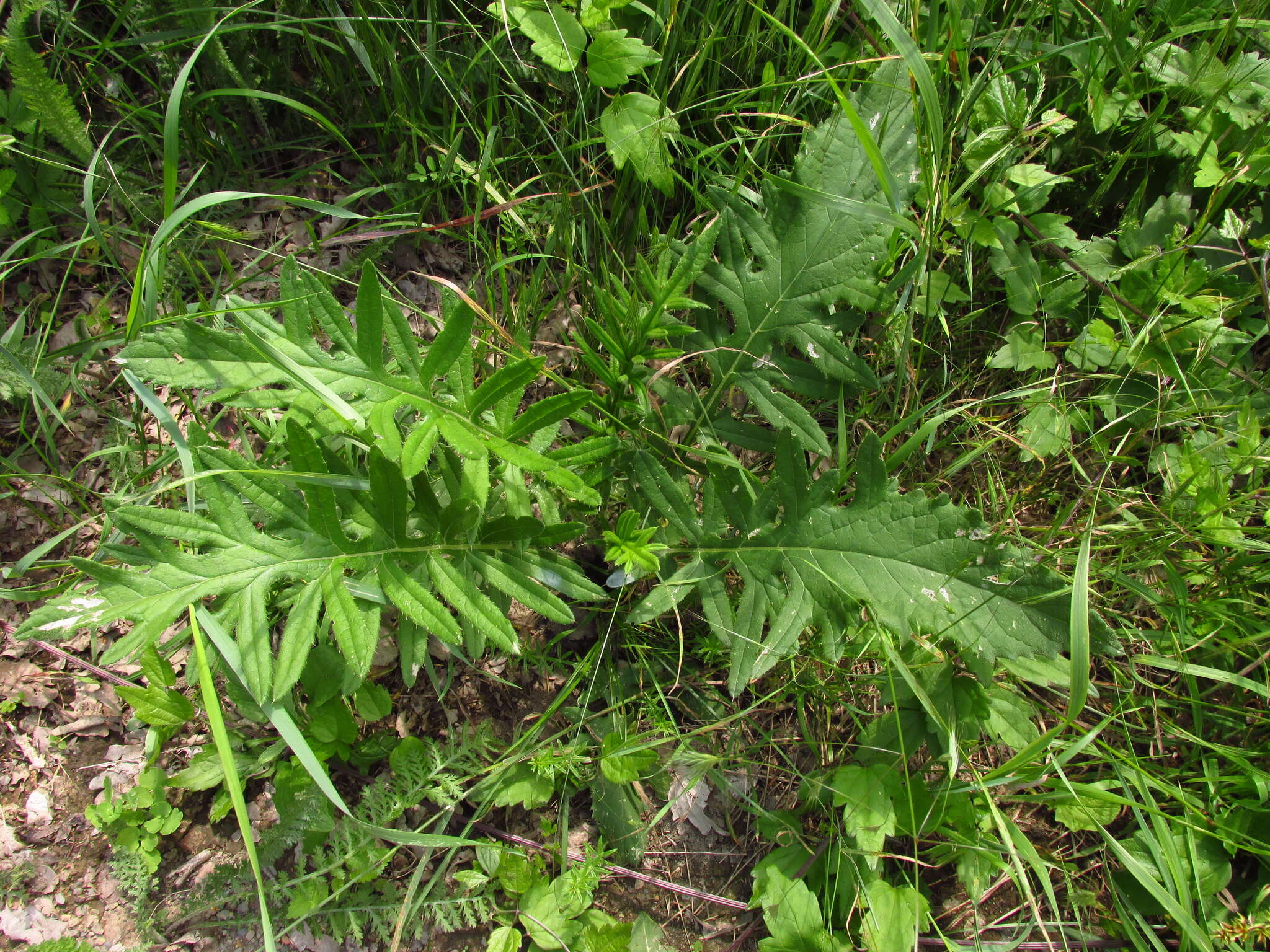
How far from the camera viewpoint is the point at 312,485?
5.89ft

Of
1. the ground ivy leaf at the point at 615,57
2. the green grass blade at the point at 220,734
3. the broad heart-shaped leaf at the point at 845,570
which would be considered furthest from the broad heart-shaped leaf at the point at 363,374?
the ground ivy leaf at the point at 615,57

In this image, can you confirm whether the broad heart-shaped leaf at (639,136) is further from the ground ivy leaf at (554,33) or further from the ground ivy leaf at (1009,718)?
the ground ivy leaf at (1009,718)

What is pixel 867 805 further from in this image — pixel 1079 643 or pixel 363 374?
pixel 363 374

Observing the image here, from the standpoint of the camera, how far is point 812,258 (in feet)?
7.27

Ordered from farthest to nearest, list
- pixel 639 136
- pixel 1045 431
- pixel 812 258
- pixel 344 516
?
pixel 1045 431 → pixel 639 136 → pixel 812 258 → pixel 344 516

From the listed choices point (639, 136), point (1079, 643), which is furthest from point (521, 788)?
point (639, 136)

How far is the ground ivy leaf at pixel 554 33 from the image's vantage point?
2328 millimetres

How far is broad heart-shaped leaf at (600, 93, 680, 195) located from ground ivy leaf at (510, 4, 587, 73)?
183mm

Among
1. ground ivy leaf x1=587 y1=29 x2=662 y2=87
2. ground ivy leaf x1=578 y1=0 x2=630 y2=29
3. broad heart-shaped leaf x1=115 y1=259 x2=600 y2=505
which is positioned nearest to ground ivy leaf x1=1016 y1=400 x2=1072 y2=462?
broad heart-shaped leaf x1=115 y1=259 x2=600 y2=505

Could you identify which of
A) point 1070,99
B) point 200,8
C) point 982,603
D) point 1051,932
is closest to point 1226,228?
point 1070,99

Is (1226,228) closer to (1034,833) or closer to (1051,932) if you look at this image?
(1034,833)

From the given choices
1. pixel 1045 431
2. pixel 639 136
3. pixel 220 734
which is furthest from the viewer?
pixel 1045 431

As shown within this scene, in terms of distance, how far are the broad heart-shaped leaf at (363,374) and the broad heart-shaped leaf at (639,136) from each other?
2.68 feet

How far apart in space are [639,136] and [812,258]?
686 millimetres
